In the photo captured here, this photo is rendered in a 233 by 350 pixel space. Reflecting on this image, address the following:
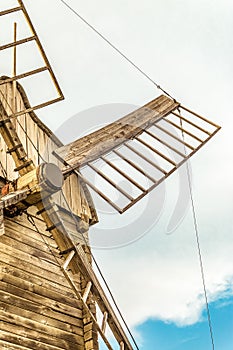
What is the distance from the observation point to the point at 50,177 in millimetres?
8195

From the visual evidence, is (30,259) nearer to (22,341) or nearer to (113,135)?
(22,341)

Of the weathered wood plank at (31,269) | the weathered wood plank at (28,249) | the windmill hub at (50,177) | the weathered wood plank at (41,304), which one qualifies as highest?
the windmill hub at (50,177)

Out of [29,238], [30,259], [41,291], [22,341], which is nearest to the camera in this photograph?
[22,341]

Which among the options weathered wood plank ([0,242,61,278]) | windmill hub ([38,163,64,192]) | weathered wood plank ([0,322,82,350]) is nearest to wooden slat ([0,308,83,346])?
weathered wood plank ([0,322,82,350])

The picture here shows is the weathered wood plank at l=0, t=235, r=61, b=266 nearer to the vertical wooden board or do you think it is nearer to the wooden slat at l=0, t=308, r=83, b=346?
the vertical wooden board

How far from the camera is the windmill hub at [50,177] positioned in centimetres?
812

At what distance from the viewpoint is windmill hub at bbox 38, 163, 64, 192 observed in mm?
8125

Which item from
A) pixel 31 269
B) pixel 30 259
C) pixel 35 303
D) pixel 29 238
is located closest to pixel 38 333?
pixel 35 303

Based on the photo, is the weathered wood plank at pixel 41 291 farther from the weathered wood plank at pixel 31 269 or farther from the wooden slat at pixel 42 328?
the wooden slat at pixel 42 328

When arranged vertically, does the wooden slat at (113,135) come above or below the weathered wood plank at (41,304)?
above

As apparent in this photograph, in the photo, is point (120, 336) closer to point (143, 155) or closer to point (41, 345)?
point (41, 345)

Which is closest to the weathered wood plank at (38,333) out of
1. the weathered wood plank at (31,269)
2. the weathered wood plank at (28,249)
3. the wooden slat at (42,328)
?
the wooden slat at (42,328)

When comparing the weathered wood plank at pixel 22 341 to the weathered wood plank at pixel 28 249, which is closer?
the weathered wood plank at pixel 22 341

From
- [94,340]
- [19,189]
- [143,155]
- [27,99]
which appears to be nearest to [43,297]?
[94,340]
